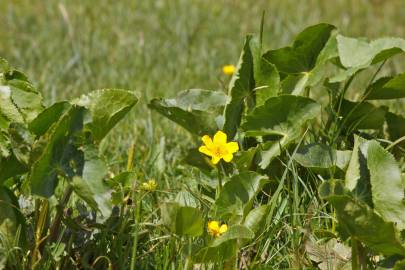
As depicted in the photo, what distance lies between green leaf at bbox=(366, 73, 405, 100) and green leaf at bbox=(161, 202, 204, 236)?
82cm

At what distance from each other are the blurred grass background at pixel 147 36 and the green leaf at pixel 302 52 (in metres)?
0.91

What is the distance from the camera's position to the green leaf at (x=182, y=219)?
73.5 inches

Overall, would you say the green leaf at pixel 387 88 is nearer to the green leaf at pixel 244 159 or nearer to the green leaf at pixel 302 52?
the green leaf at pixel 302 52

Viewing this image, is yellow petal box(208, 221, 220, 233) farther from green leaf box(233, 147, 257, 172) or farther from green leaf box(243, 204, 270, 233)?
green leaf box(233, 147, 257, 172)

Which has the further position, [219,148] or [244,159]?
[244,159]

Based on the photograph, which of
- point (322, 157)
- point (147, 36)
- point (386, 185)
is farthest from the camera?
point (147, 36)

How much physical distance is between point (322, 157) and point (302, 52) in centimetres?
39

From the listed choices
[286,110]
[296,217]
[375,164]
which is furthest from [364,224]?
[286,110]

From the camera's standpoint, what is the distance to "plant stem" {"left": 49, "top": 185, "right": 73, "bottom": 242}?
6.11 feet

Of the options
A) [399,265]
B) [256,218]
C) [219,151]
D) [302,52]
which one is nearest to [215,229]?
[256,218]

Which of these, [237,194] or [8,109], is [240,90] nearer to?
[237,194]

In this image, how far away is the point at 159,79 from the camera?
164 inches

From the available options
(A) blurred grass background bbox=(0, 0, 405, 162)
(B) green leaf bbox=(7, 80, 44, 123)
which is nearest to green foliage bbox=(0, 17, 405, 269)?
(B) green leaf bbox=(7, 80, 44, 123)

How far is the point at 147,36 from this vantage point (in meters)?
4.86
